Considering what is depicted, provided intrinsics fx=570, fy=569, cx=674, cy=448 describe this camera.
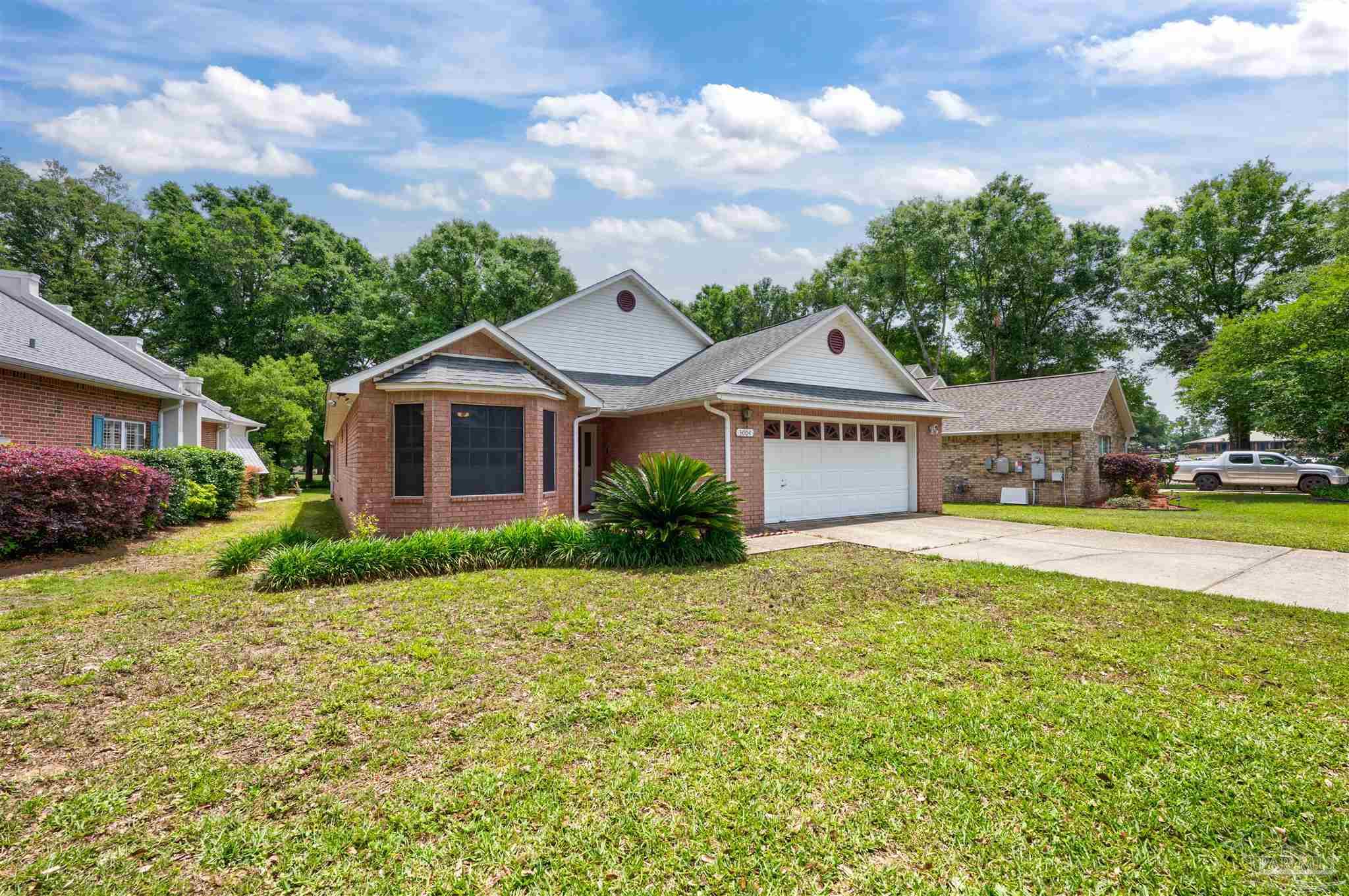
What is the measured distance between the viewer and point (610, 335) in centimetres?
1667

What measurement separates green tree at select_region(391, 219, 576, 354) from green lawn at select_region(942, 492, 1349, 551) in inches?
913

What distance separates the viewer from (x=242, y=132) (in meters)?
14.0

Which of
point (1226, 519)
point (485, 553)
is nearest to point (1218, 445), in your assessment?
point (1226, 519)

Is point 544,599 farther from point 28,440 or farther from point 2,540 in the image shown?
point 28,440

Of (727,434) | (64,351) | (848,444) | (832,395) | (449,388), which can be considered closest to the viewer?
(449,388)

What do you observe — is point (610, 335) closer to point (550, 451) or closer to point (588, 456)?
point (588, 456)

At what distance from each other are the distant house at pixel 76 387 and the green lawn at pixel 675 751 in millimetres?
8282

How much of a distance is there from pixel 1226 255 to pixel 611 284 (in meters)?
35.6

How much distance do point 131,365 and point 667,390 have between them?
14151mm

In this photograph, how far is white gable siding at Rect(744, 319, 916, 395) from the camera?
13.4 metres

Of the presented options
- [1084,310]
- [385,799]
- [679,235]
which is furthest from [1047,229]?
[385,799]

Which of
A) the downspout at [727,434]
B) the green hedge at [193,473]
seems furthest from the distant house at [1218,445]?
the green hedge at [193,473]

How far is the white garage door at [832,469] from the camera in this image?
12.9 metres

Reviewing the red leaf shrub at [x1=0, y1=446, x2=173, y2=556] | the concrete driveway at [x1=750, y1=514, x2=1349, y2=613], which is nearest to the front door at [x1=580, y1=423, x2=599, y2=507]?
the concrete driveway at [x1=750, y1=514, x2=1349, y2=613]
